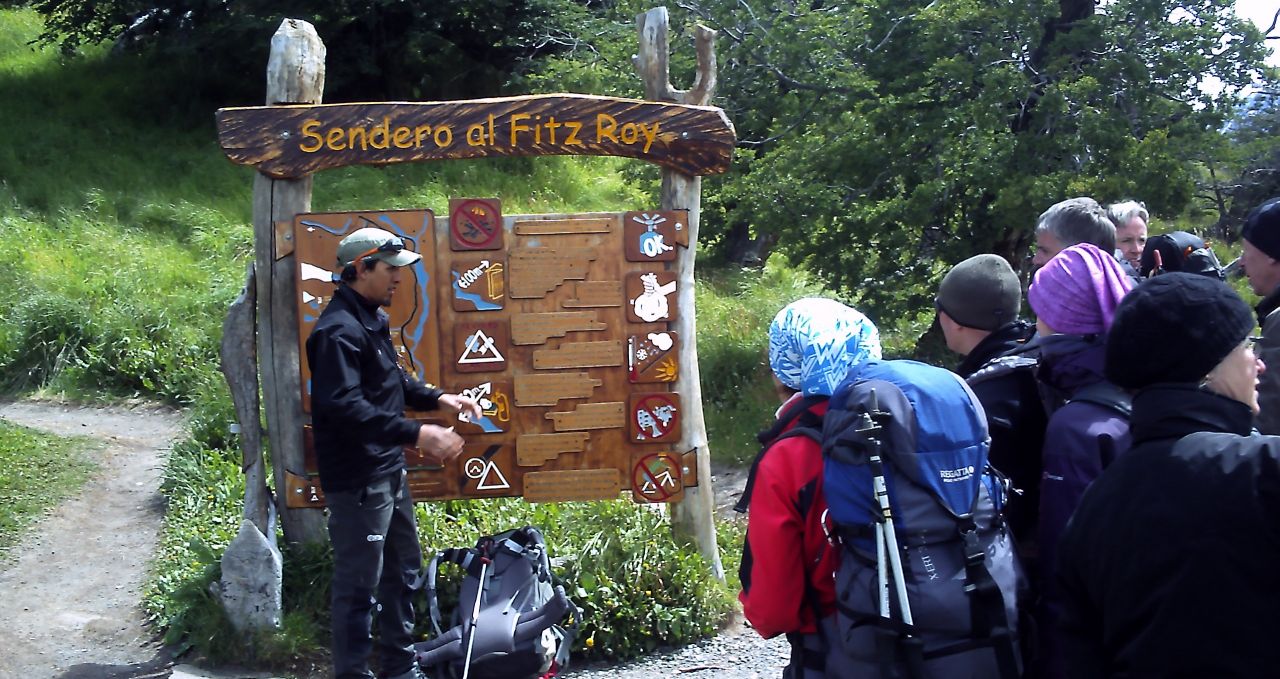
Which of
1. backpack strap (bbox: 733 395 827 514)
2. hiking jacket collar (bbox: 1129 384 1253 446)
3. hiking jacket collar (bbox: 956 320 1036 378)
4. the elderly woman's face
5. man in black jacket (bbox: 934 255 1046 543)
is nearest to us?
hiking jacket collar (bbox: 1129 384 1253 446)

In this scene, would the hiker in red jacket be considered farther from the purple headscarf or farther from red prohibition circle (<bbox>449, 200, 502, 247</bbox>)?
red prohibition circle (<bbox>449, 200, 502, 247</bbox>)

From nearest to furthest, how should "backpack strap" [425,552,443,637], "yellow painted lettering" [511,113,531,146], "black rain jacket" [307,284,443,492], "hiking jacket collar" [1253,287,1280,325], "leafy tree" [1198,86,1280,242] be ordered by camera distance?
"hiking jacket collar" [1253,287,1280,325], "black rain jacket" [307,284,443,492], "backpack strap" [425,552,443,637], "yellow painted lettering" [511,113,531,146], "leafy tree" [1198,86,1280,242]

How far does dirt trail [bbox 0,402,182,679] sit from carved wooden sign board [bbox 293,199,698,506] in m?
1.26

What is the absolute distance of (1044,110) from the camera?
9.25 meters

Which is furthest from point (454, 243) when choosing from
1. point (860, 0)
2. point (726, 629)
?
point (860, 0)

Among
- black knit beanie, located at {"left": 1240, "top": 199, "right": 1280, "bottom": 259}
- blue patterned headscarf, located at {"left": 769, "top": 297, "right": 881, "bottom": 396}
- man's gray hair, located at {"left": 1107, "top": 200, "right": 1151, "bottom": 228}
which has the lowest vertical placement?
blue patterned headscarf, located at {"left": 769, "top": 297, "right": 881, "bottom": 396}

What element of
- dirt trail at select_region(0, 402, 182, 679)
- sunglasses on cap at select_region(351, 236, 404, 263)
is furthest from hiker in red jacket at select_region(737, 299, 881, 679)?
dirt trail at select_region(0, 402, 182, 679)

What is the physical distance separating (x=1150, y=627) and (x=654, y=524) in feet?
12.4

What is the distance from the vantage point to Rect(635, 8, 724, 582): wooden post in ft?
18.3

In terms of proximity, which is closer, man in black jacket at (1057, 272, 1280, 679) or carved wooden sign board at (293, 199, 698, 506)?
man in black jacket at (1057, 272, 1280, 679)

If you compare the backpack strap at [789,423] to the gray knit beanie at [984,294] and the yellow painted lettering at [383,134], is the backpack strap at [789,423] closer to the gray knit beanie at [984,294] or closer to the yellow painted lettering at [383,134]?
the gray knit beanie at [984,294]

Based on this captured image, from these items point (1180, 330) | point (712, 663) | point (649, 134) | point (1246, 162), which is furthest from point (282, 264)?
point (1246, 162)

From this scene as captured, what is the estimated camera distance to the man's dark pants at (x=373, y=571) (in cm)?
453

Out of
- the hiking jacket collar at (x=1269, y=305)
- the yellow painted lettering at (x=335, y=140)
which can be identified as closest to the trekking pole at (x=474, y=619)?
the yellow painted lettering at (x=335, y=140)
